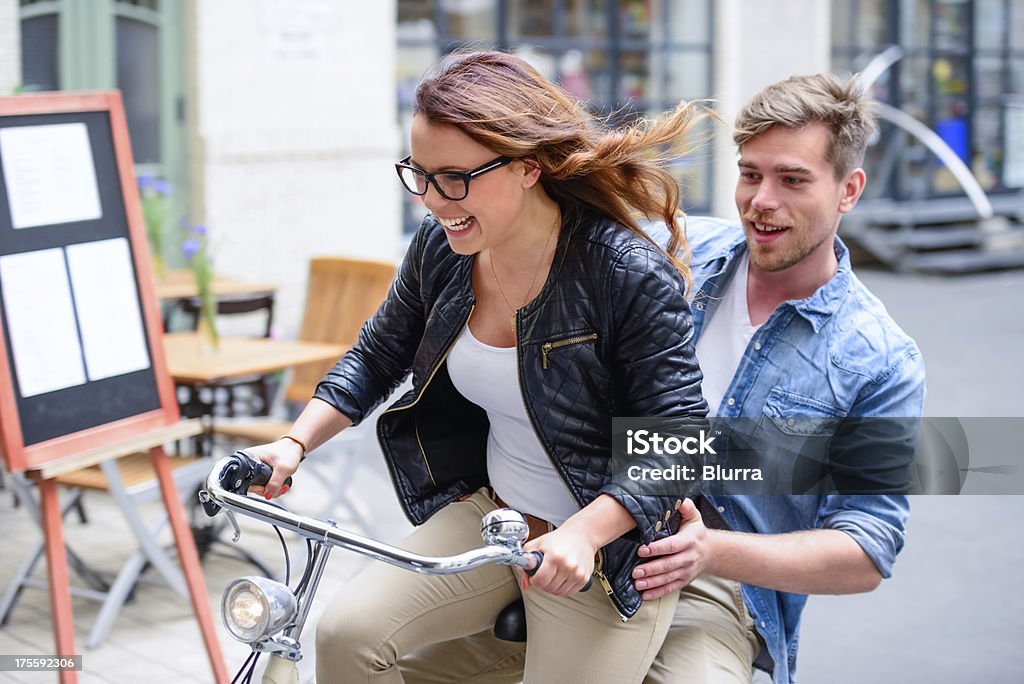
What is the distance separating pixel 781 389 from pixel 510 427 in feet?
1.89

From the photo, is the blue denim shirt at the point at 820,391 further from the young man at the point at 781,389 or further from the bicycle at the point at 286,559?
the bicycle at the point at 286,559

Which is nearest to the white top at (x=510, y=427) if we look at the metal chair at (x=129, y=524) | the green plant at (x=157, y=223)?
the metal chair at (x=129, y=524)

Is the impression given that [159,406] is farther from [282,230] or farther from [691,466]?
[282,230]

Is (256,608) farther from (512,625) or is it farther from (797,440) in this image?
(797,440)

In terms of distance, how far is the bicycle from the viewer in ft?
6.23

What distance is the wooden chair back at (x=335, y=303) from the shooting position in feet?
18.7

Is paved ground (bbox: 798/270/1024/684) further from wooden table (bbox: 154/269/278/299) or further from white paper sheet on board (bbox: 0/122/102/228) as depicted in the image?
wooden table (bbox: 154/269/278/299)

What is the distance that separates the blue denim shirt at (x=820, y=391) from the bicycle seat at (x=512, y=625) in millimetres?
487

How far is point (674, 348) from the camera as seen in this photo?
2154 millimetres

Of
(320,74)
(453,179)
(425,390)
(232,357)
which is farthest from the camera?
(320,74)

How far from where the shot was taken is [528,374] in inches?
87.5

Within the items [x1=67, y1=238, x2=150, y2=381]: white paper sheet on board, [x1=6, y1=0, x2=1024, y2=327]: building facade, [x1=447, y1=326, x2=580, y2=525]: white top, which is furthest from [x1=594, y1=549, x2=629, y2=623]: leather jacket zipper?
[x1=6, y1=0, x2=1024, y2=327]: building facade

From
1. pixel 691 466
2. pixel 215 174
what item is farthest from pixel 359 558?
pixel 215 174

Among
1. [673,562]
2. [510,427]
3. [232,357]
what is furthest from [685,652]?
[232,357]
